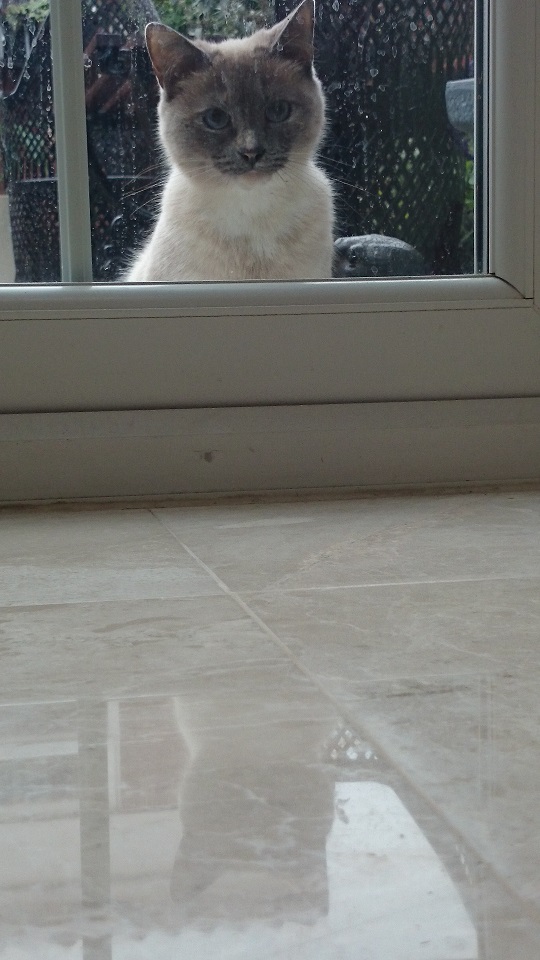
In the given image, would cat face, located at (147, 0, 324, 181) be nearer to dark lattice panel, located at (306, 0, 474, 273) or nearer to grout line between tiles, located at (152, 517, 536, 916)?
dark lattice panel, located at (306, 0, 474, 273)

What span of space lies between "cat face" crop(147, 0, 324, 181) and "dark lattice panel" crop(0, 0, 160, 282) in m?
0.03

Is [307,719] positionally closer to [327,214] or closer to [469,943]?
[469,943]

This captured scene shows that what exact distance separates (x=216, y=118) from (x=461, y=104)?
30 cm

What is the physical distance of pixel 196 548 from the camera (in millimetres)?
999

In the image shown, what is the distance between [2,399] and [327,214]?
44cm

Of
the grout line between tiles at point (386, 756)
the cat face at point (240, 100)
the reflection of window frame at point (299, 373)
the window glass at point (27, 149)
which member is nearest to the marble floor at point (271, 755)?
the grout line between tiles at point (386, 756)

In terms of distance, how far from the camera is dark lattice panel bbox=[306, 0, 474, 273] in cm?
129

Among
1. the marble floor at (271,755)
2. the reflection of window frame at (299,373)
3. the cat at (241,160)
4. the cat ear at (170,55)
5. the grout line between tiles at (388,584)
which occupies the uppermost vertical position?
the cat ear at (170,55)

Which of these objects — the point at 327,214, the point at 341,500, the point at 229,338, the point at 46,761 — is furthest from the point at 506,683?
the point at 327,214

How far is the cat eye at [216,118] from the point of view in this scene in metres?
1.35

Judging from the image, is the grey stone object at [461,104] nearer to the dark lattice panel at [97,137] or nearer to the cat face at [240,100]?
the cat face at [240,100]

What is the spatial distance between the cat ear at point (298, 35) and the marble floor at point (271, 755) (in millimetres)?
641

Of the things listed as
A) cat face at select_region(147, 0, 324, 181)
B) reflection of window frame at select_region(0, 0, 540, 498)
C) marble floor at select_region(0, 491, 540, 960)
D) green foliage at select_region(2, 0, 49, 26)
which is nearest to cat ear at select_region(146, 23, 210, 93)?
cat face at select_region(147, 0, 324, 181)

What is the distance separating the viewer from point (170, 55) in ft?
4.14
